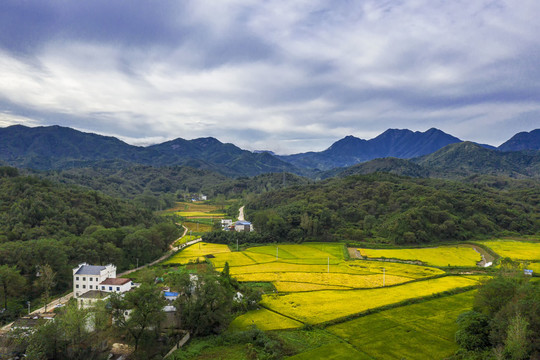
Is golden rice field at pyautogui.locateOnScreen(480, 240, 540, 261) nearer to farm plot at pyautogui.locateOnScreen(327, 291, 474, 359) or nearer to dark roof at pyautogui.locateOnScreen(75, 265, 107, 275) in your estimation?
farm plot at pyautogui.locateOnScreen(327, 291, 474, 359)

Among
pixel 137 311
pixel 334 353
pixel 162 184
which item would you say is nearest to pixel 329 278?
pixel 334 353

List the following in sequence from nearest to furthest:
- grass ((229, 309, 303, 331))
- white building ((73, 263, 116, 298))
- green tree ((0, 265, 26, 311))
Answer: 1. grass ((229, 309, 303, 331))
2. green tree ((0, 265, 26, 311))
3. white building ((73, 263, 116, 298))

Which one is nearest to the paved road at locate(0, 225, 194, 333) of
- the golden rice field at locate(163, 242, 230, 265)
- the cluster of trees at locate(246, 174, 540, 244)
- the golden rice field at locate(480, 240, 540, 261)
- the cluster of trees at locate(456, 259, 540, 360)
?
the golden rice field at locate(163, 242, 230, 265)

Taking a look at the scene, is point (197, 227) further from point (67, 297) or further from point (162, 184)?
point (162, 184)

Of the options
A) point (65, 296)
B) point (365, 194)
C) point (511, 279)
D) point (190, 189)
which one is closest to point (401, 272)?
point (511, 279)

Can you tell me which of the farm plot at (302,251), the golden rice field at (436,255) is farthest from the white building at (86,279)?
the golden rice field at (436,255)

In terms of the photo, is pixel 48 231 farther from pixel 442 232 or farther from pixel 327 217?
pixel 442 232
